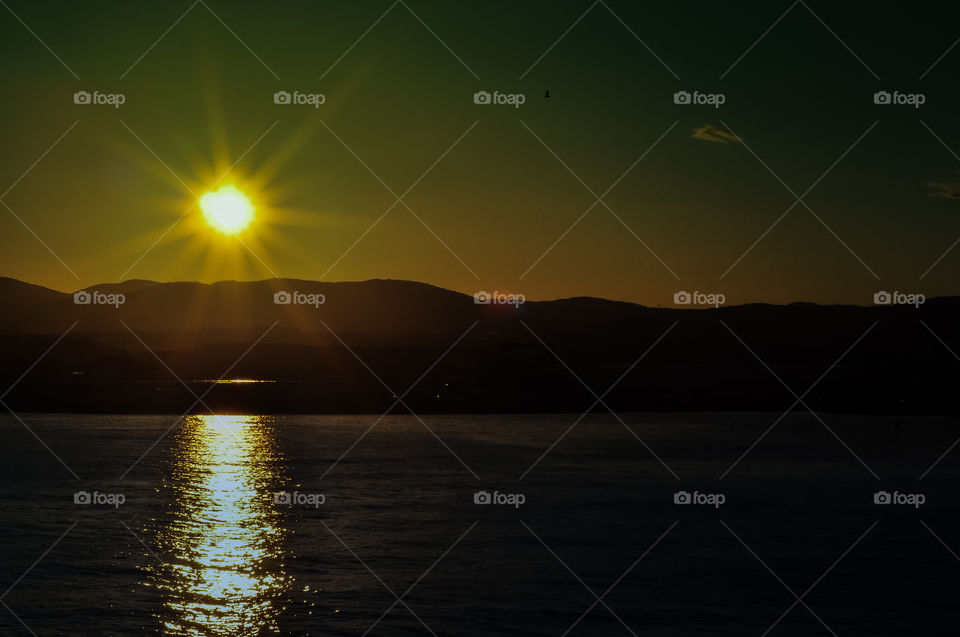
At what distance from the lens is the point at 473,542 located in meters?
30.4

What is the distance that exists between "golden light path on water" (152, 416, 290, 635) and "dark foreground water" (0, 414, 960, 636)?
0.10m

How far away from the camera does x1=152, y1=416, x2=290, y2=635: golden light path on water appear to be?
21.5m

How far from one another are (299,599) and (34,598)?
570 centimetres

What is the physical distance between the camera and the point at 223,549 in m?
28.9

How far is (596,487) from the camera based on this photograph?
43.5 meters

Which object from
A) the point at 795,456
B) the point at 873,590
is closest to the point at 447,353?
the point at 795,456

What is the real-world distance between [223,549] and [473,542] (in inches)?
271

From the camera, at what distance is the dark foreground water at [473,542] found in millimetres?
21906

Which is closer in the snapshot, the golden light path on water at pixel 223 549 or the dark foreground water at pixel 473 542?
the golden light path on water at pixel 223 549

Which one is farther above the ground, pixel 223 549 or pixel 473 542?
pixel 223 549

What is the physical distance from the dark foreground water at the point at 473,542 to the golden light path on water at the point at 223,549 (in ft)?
0.32

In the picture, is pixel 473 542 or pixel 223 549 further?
pixel 473 542

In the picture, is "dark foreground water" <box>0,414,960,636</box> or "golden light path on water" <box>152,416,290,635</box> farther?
"dark foreground water" <box>0,414,960,636</box>

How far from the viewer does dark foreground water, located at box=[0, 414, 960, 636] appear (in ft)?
71.9
